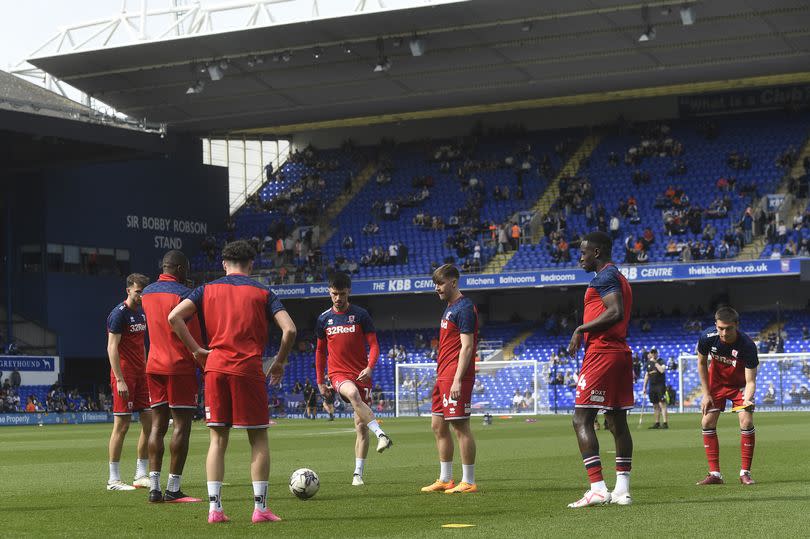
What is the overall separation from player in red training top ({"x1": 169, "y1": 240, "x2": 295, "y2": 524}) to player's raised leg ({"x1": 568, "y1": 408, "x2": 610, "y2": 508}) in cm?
268

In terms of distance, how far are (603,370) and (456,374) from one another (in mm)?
2065

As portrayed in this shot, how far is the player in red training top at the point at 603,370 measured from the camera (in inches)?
426

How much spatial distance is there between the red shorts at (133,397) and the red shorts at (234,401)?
3.87 metres

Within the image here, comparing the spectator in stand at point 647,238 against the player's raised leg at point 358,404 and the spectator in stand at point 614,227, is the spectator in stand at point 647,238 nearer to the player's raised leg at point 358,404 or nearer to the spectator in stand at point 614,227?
the spectator in stand at point 614,227

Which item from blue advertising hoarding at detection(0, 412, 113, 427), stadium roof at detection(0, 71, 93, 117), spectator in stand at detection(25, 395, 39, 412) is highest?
stadium roof at detection(0, 71, 93, 117)

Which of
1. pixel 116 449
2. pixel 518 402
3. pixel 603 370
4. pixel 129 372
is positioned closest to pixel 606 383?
pixel 603 370

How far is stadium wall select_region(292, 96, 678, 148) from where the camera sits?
57.0 m

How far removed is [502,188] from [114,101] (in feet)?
56.9

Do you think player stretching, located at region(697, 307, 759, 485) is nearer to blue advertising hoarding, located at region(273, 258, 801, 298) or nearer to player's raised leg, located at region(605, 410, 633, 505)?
player's raised leg, located at region(605, 410, 633, 505)

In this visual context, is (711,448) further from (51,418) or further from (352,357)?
(51,418)

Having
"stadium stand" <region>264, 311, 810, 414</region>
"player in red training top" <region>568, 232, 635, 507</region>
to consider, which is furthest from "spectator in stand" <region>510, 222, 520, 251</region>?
"player in red training top" <region>568, 232, 635, 507</region>

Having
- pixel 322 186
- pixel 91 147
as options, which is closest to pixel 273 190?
pixel 322 186

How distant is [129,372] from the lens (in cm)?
1379

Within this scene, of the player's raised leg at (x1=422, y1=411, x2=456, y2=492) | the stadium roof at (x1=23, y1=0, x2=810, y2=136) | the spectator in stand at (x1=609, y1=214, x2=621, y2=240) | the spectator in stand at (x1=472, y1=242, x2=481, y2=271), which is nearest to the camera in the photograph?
the player's raised leg at (x1=422, y1=411, x2=456, y2=492)
